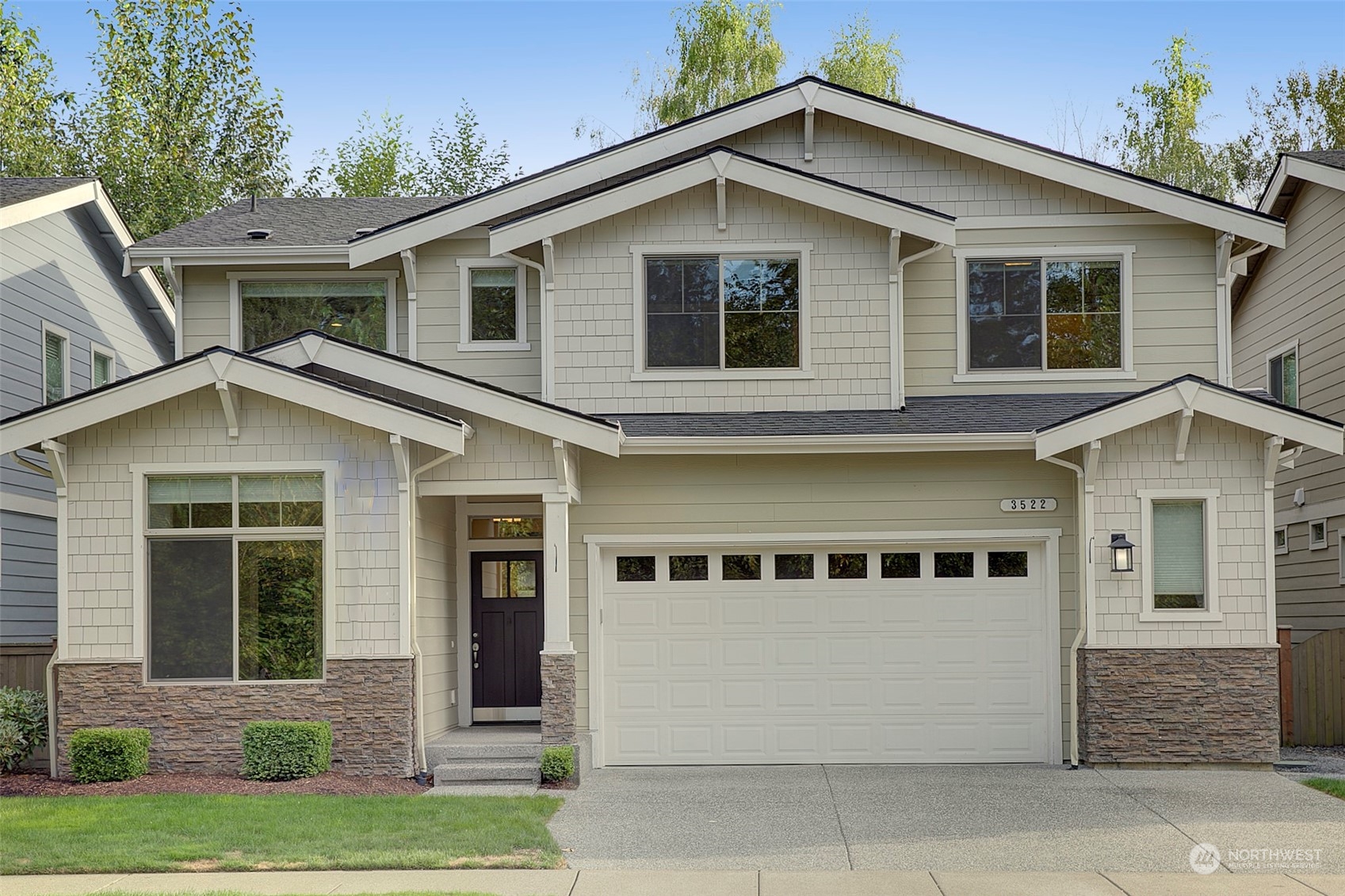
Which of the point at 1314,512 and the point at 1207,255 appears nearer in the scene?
the point at 1207,255

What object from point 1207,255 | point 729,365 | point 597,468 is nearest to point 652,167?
point 729,365

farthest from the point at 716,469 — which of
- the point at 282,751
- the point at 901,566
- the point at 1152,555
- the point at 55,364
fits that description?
the point at 55,364

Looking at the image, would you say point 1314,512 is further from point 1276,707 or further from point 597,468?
point 597,468

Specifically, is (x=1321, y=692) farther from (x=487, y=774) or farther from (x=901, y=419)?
(x=487, y=774)

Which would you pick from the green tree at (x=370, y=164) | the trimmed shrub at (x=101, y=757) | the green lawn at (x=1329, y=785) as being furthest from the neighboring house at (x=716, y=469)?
the green tree at (x=370, y=164)

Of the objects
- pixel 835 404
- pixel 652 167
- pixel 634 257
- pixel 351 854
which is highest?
pixel 652 167

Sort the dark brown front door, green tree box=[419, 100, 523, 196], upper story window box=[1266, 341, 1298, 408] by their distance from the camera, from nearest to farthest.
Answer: the dark brown front door → upper story window box=[1266, 341, 1298, 408] → green tree box=[419, 100, 523, 196]

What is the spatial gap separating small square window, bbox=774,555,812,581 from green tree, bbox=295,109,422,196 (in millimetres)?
24367

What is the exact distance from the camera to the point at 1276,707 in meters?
12.6

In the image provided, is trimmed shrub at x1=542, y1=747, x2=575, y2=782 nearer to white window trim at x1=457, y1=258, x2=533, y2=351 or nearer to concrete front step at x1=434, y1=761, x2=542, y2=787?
concrete front step at x1=434, y1=761, x2=542, y2=787

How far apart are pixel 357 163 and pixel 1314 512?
88.6ft

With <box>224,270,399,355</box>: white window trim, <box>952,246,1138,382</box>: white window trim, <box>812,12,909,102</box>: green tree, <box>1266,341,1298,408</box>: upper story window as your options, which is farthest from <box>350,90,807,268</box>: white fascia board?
<box>812,12,909,102</box>: green tree

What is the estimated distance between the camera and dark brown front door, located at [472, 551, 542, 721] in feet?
48.2

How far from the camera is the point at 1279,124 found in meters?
30.7
